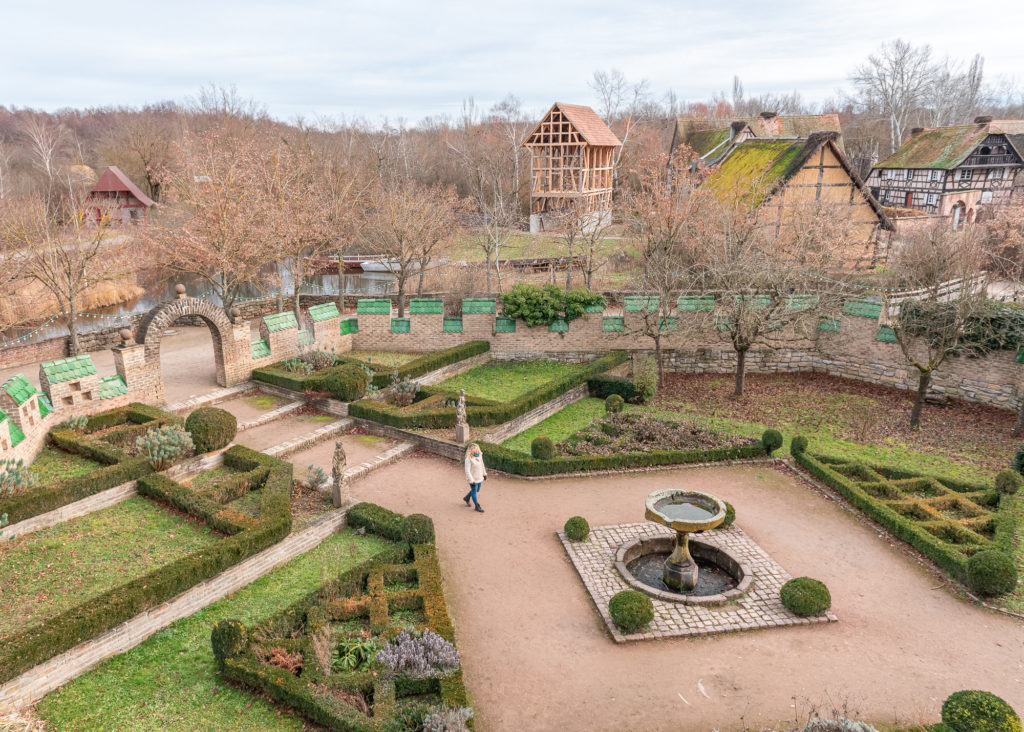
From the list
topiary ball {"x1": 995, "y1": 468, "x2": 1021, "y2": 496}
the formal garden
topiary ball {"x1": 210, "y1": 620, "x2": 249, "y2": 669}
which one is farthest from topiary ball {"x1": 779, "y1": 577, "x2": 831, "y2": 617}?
topiary ball {"x1": 210, "y1": 620, "x2": 249, "y2": 669}

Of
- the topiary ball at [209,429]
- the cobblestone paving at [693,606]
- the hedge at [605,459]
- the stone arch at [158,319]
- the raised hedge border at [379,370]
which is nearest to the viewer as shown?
the cobblestone paving at [693,606]

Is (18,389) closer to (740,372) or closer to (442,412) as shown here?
(442,412)

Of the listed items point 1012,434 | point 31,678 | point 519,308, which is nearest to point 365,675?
point 31,678

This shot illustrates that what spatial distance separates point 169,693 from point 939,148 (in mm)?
47432

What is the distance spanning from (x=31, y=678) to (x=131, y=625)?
133 cm

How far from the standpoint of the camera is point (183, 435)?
14.6m

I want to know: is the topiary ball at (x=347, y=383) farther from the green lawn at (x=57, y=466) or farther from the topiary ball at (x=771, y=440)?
the topiary ball at (x=771, y=440)

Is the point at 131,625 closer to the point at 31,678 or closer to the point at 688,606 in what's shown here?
the point at 31,678

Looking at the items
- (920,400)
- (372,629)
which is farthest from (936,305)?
(372,629)

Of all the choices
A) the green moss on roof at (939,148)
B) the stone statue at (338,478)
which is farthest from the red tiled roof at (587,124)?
the stone statue at (338,478)

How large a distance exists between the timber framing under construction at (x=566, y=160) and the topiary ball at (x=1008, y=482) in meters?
31.5

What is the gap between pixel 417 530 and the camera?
12188mm

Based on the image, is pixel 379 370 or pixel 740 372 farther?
pixel 740 372

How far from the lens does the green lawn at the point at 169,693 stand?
8211 millimetres
